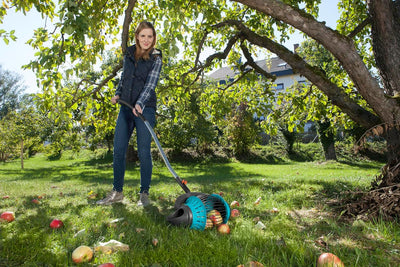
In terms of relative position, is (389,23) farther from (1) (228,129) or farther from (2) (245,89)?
(1) (228,129)

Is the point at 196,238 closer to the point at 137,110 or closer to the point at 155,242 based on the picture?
the point at 155,242

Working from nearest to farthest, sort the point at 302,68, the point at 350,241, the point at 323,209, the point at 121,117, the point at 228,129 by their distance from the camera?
the point at 350,241
the point at 323,209
the point at 121,117
the point at 302,68
the point at 228,129

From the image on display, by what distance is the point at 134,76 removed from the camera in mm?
3523

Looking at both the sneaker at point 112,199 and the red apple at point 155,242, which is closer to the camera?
the red apple at point 155,242

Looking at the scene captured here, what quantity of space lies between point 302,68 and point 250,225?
2409mm

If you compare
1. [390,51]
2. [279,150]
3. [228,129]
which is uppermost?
[390,51]

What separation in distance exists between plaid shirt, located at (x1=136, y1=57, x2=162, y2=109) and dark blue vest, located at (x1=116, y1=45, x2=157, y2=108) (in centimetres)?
8

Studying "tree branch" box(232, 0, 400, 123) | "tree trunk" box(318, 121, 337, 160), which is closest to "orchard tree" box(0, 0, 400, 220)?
"tree branch" box(232, 0, 400, 123)

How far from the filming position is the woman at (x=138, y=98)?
3.37 m

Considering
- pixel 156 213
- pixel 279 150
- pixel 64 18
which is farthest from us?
pixel 279 150

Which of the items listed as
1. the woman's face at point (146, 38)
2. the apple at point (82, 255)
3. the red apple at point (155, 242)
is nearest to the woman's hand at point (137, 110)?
the woman's face at point (146, 38)

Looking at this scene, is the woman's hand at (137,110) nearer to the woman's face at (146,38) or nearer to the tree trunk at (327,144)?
the woman's face at (146,38)

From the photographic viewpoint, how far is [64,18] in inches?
106

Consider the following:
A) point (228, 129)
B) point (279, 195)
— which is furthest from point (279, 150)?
point (279, 195)
